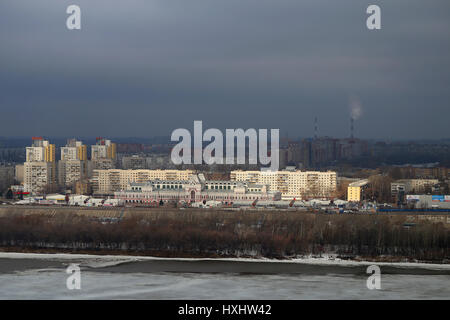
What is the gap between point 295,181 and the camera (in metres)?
29.9

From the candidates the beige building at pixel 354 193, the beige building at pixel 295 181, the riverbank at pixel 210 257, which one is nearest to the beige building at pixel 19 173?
the beige building at pixel 295 181

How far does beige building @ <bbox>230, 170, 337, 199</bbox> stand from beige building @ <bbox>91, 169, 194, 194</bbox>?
2.65 m

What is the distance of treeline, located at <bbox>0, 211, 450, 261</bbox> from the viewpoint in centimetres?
1528

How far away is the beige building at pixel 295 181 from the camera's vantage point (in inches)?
1145

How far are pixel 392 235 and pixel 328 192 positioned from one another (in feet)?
42.6

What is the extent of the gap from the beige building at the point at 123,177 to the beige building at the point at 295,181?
8.69 feet

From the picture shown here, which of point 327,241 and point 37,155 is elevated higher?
point 37,155

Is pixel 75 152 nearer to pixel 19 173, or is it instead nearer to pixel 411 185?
pixel 19 173

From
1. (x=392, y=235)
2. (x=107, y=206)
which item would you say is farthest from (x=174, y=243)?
(x=107, y=206)

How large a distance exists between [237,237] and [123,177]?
645 inches

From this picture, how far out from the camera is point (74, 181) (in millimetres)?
32375

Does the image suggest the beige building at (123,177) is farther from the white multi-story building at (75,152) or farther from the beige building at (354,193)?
the white multi-story building at (75,152)

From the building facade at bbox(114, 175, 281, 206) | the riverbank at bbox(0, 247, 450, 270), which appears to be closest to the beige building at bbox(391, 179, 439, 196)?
the building facade at bbox(114, 175, 281, 206)
